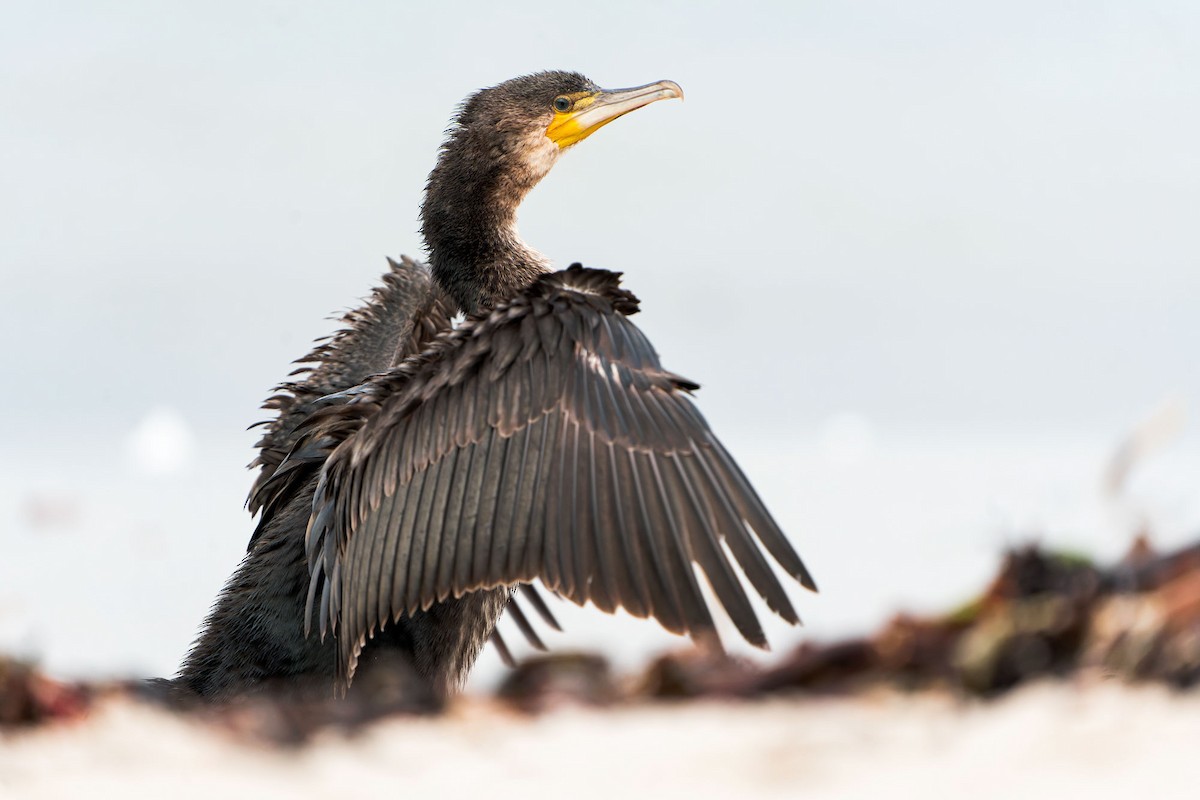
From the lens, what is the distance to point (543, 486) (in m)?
5.45

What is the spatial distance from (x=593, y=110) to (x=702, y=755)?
17.5 ft

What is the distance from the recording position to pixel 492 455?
5.68 meters

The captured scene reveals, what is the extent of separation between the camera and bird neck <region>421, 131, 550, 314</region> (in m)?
7.61

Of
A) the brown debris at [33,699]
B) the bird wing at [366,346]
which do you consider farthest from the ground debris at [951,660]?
the bird wing at [366,346]

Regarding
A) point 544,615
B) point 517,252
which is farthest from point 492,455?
point 517,252

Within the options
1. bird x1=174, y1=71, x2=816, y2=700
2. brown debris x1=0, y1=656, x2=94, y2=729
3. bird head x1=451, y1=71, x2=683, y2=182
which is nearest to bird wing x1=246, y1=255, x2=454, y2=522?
bird x1=174, y1=71, x2=816, y2=700

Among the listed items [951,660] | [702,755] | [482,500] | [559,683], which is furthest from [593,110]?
[702,755]

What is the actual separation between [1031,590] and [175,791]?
8.15ft

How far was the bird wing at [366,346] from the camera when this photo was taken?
309 inches

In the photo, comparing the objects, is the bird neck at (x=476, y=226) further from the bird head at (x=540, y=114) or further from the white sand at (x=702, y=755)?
the white sand at (x=702, y=755)

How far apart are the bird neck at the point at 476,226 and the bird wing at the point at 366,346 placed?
0.55 meters

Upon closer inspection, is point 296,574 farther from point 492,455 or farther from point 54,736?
point 54,736

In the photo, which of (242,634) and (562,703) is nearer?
(562,703)

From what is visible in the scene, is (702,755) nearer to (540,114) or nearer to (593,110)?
(540,114)
